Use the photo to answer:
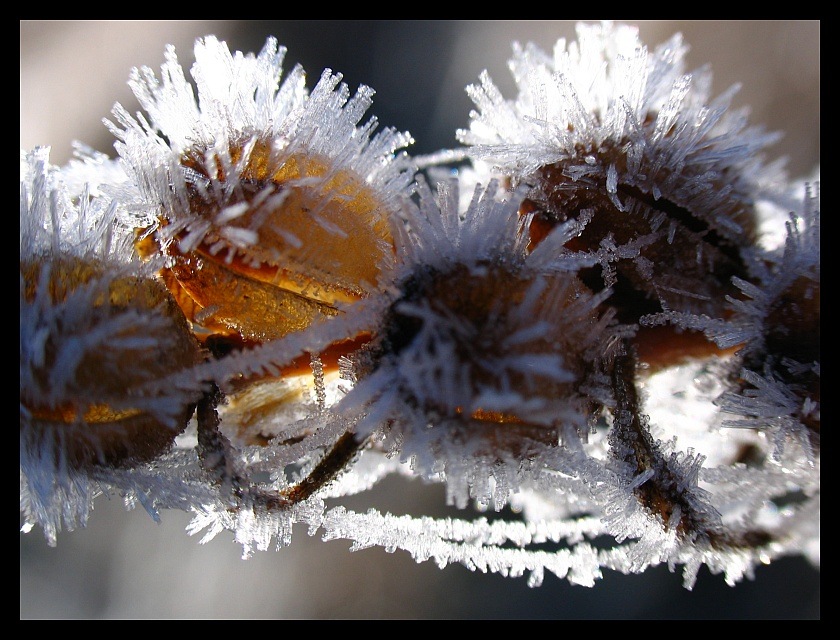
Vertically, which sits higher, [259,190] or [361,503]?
[259,190]

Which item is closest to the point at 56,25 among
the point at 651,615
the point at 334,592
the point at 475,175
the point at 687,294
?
the point at 475,175

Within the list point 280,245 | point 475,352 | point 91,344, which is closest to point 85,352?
point 91,344

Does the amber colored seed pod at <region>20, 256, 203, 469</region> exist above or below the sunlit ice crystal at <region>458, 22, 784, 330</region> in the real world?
below

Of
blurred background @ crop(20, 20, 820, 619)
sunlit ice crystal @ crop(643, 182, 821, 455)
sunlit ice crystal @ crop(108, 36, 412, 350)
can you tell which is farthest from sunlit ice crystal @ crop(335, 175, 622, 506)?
blurred background @ crop(20, 20, 820, 619)

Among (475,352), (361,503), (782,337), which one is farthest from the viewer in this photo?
(361,503)

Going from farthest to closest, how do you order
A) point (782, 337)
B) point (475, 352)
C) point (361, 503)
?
point (361, 503)
point (782, 337)
point (475, 352)

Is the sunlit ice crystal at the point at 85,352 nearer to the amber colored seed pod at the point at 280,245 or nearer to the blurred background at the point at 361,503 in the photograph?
the amber colored seed pod at the point at 280,245

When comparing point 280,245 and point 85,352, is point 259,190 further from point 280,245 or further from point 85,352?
point 85,352

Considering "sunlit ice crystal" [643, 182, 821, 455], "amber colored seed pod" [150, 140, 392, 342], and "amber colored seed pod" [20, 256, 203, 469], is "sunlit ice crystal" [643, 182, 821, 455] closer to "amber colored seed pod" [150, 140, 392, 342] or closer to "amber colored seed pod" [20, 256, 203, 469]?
"amber colored seed pod" [150, 140, 392, 342]
